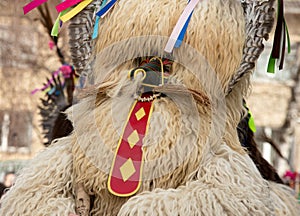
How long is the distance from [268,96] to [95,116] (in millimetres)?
8476

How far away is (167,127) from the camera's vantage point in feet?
6.93

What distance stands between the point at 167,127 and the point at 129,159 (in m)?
0.17

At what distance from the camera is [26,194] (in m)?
2.20

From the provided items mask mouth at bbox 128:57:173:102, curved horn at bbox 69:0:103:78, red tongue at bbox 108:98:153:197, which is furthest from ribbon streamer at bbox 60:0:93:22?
red tongue at bbox 108:98:153:197

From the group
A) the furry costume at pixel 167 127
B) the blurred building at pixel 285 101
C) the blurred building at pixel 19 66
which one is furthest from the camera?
the blurred building at pixel 285 101

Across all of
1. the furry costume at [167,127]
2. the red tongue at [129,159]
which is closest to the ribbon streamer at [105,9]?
the furry costume at [167,127]

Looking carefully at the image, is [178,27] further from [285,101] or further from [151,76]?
[285,101]

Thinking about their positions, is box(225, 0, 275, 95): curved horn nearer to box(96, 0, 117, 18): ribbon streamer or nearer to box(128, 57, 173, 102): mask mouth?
box(128, 57, 173, 102): mask mouth

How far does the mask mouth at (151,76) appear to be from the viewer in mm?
2180

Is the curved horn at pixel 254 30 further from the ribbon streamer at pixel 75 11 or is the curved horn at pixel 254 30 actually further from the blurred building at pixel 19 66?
the blurred building at pixel 19 66

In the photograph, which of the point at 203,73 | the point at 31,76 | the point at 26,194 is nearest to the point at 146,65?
the point at 203,73

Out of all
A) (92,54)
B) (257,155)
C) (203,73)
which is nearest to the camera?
(203,73)

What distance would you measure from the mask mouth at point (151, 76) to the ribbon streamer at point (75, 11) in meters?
0.33

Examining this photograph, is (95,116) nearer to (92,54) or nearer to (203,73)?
(92,54)
